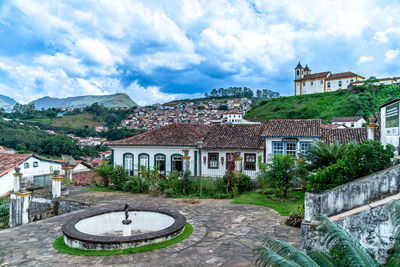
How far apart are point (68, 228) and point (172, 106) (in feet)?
401

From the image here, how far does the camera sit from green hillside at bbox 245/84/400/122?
162 feet

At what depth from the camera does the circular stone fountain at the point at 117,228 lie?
6730 millimetres

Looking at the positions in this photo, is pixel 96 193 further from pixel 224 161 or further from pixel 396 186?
pixel 396 186

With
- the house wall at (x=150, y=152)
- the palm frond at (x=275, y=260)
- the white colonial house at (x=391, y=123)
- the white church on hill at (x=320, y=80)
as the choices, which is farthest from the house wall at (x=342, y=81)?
the palm frond at (x=275, y=260)

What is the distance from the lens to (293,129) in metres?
17.6

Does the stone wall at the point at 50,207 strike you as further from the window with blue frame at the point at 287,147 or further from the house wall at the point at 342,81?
the house wall at the point at 342,81

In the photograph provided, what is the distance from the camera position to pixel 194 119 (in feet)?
293

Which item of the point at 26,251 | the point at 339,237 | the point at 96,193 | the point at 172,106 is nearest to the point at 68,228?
the point at 26,251

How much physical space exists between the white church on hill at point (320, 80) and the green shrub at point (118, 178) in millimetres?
64607

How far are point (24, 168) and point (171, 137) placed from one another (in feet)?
52.5

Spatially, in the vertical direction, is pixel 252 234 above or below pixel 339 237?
below

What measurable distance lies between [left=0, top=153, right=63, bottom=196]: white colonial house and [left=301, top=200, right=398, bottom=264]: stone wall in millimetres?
17726

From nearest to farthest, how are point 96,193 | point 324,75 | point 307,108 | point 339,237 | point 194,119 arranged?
point 339,237, point 96,193, point 307,108, point 324,75, point 194,119

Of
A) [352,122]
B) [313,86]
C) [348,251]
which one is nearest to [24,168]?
[348,251]
